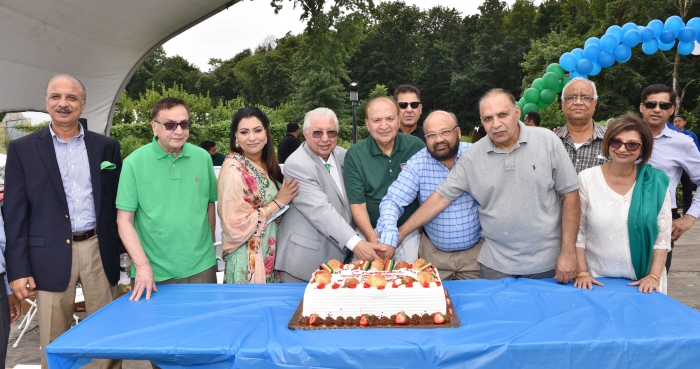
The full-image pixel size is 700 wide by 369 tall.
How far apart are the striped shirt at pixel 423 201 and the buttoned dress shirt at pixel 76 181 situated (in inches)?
72.0

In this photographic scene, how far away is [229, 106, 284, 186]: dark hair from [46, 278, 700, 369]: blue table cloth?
1085 millimetres

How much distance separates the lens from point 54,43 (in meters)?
6.66

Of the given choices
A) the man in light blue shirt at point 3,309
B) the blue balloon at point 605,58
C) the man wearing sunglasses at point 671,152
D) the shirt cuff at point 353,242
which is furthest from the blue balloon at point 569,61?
the man in light blue shirt at point 3,309

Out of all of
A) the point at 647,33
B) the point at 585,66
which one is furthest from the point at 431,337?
the point at 647,33

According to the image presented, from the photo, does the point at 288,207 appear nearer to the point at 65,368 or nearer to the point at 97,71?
the point at 65,368

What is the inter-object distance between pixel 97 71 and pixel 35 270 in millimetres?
5862

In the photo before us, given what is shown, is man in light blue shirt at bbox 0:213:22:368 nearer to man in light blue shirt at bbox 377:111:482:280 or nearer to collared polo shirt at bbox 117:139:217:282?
collared polo shirt at bbox 117:139:217:282

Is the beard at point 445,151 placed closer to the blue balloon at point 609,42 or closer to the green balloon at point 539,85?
the blue balloon at point 609,42

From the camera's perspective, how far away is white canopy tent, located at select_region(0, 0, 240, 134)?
19.9ft

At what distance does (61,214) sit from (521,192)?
273 cm

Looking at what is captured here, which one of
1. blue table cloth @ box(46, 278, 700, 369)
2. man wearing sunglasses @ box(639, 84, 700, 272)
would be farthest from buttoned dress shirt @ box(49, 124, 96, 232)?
man wearing sunglasses @ box(639, 84, 700, 272)

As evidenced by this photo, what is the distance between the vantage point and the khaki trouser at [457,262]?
3223 mm

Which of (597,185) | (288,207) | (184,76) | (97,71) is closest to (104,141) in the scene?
(288,207)

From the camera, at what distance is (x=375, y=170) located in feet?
11.0
